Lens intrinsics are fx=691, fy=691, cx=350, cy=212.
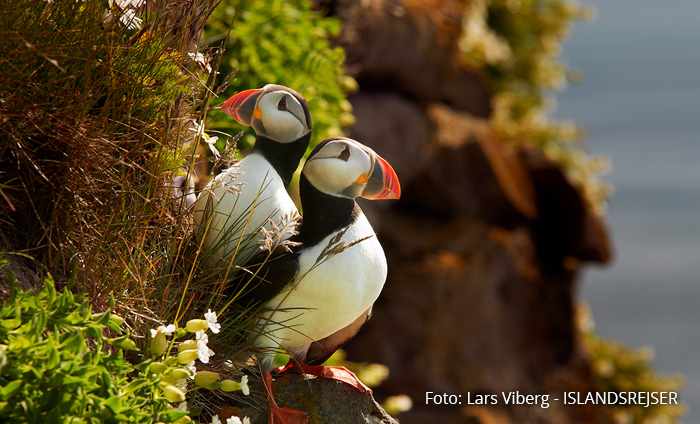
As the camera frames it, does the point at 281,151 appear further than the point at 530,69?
No

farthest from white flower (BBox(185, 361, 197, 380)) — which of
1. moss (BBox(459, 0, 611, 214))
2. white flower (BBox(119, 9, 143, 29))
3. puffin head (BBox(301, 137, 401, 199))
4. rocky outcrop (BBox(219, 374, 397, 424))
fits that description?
moss (BBox(459, 0, 611, 214))

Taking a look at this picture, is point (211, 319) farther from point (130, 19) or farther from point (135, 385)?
point (130, 19)

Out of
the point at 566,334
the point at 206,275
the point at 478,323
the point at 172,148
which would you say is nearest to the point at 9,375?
the point at 206,275

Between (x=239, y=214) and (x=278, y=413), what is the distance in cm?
50

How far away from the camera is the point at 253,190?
68.6 inches

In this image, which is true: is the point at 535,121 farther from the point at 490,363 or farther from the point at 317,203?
the point at 317,203

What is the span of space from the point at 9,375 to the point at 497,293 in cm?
566

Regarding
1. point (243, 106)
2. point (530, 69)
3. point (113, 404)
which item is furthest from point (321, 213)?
point (530, 69)

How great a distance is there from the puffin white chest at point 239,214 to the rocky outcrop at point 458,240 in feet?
12.1

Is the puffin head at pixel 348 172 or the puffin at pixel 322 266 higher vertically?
the puffin head at pixel 348 172

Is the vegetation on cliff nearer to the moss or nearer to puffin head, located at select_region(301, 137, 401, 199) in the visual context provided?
puffin head, located at select_region(301, 137, 401, 199)

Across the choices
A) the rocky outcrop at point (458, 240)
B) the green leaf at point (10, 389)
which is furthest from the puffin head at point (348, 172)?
the rocky outcrop at point (458, 240)

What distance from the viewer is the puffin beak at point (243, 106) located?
1765 millimetres

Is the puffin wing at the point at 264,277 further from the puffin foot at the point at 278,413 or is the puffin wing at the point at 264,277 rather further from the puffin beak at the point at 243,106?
the puffin beak at the point at 243,106
